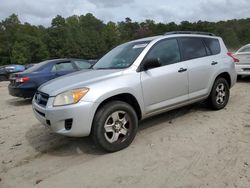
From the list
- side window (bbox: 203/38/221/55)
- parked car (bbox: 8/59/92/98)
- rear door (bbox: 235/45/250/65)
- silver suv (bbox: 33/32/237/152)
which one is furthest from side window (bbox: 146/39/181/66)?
rear door (bbox: 235/45/250/65)

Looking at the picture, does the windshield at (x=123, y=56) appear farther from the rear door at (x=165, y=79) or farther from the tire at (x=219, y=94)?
the tire at (x=219, y=94)

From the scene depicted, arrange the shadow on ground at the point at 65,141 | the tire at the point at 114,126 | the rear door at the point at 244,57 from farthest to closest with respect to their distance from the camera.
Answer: the rear door at the point at 244,57, the shadow on ground at the point at 65,141, the tire at the point at 114,126

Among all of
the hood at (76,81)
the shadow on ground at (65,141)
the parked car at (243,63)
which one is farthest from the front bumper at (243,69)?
the hood at (76,81)

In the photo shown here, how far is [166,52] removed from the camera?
5289 millimetres

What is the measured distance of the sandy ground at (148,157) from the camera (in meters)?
3.53

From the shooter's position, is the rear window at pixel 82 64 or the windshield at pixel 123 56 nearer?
the windshield at pixel 123 56

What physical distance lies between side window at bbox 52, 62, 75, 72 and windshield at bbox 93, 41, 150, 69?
13.5 feet

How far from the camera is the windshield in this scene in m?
4.96

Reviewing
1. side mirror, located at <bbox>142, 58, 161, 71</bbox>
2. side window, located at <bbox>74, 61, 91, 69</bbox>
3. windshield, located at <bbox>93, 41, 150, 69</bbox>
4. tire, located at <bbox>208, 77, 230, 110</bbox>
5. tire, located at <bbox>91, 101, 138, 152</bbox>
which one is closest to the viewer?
tire, located at <bbox>91, 101, 138, 152</bbox>

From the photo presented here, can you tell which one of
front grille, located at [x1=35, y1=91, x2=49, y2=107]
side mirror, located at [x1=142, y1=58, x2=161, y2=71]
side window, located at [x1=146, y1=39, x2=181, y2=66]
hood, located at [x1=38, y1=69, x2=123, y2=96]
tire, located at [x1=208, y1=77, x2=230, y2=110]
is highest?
side window, located at [x1=146, y1=39, x2=181, y2=66]

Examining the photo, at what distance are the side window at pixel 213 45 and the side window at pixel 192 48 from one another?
0.19m

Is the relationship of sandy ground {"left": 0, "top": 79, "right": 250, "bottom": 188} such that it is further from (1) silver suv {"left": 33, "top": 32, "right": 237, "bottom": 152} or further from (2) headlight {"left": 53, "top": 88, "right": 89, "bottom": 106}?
(2) headlight {"left": 53, "top": 88, "right": 89, "bottom": 106}

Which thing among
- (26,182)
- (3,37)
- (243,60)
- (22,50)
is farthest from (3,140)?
(3,37)

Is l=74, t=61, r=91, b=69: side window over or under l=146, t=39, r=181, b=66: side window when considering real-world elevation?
under
